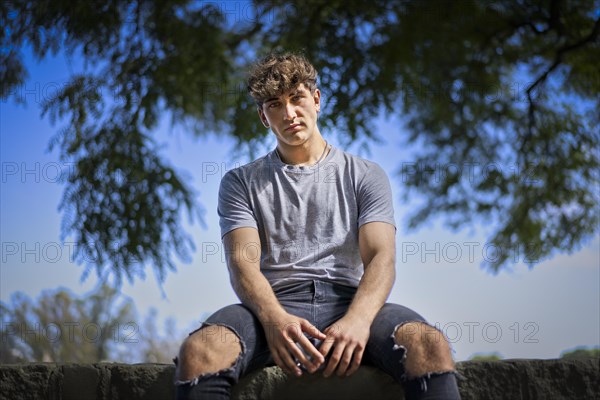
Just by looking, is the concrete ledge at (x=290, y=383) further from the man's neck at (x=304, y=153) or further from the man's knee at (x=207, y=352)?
the man's neck at (x=304, y=153)

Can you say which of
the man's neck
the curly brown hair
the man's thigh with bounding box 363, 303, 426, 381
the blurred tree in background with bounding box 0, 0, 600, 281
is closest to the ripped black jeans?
the man's thigh with bounding box 363, 303, 426, 381

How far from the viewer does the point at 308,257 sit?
1675 mm

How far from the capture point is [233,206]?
173 cm

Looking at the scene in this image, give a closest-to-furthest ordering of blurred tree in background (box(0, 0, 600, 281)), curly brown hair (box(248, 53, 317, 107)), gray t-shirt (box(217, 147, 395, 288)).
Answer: gray t-shirt (box(217, 147, 395, 288)) < curly brown hair (box(248, 53, 317, 107)) < blurred tree in background (box(0, 0, 600, 281))

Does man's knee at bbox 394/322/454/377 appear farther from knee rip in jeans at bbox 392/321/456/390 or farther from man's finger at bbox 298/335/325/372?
man's finger at bbox 298/335/325/372

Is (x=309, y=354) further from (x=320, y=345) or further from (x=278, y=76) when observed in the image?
(x=278, y=76)

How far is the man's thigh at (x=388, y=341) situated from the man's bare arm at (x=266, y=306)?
132 millimetres

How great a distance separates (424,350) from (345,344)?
176 millimetres

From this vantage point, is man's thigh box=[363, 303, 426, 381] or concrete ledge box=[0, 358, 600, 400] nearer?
man's thigh box=[363, 303, 426, 381]

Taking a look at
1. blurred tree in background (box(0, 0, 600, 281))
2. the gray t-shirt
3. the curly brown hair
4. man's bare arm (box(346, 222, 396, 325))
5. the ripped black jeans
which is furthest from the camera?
blurred tree in background (box(0, 0, 600, 281))

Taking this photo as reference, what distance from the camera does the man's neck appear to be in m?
1.81

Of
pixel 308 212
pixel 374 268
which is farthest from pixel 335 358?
pixel 308 212

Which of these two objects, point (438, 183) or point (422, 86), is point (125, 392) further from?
point (438, 183)

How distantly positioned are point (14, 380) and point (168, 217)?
2275mm
